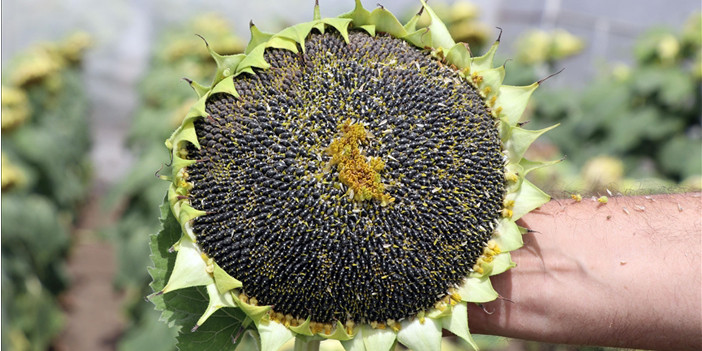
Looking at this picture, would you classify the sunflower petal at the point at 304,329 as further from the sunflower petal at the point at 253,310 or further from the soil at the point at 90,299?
the soil at the point at 90,299

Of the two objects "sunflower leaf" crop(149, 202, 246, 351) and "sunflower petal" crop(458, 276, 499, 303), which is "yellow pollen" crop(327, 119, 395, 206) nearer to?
"sunflower petal" crop(458, 276, 499, 303)

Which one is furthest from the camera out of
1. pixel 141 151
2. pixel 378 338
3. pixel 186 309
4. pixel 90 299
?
pixel 90 299

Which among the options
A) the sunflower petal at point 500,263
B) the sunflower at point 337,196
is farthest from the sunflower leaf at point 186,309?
the sunflower petal at point 500,263

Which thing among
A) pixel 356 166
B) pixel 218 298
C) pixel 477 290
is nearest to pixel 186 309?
pixel 218 298

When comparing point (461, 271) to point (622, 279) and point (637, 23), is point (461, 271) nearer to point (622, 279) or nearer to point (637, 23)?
point (622, 279)

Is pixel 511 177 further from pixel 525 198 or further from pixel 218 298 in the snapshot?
pixel 218 298
